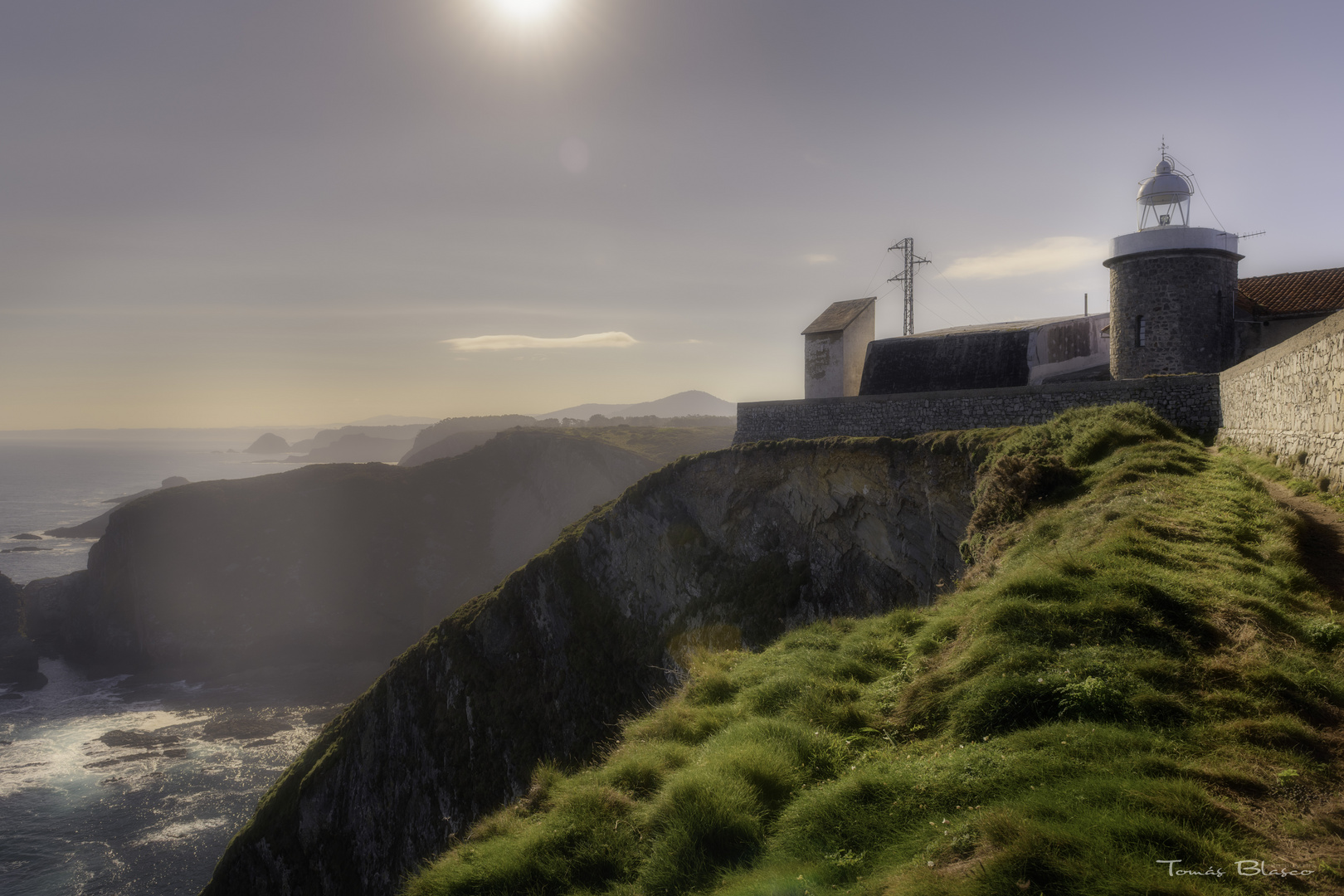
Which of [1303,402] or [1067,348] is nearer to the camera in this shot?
[1303,402]

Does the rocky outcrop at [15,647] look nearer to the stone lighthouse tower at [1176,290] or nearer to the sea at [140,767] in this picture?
the sea at [140,767]

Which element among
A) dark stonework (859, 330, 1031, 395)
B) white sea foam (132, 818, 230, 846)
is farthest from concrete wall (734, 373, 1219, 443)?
white sea foam (132, 818, 230, 846)

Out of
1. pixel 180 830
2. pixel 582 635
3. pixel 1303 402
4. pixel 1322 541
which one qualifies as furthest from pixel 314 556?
pixel 1322 541

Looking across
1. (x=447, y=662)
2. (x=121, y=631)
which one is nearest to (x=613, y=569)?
Result: (x=447, y=662)

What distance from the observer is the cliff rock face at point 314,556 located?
70062 mm

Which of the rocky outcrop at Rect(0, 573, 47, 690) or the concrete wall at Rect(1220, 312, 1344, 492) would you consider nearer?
the concrete wall at Rect(1220, 312, 1344, 492)

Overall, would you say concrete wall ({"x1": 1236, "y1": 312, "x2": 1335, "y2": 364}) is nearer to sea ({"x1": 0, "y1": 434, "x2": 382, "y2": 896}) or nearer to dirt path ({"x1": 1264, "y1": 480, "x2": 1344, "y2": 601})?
dirt path ({"x1": 1264, "y1": 480, "x2": 1344, "y2": 601})

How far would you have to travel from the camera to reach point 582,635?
31703mm

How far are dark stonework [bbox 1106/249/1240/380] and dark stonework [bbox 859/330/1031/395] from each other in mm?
4933

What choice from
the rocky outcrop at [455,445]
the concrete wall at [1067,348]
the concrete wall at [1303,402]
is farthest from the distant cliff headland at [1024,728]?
the rocky outcrop at [455,445]

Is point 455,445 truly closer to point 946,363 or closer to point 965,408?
point 946,363

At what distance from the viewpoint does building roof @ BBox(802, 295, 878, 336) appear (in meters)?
32.0

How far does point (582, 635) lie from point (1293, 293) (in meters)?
30.8

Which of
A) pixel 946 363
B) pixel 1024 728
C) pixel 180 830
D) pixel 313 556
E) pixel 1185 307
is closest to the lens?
→ pixel 1024 728
